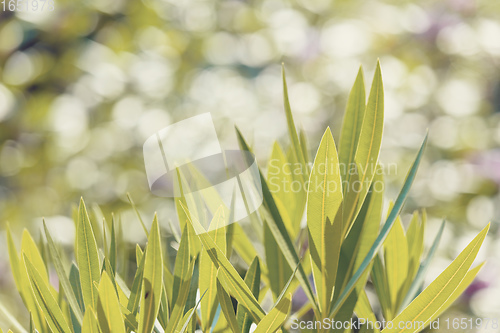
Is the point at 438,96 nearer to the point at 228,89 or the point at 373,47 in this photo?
the point at 373,47

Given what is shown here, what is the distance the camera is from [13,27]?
3.97 feet

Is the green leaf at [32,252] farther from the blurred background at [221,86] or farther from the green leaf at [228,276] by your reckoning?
the blurred background at [221,86]

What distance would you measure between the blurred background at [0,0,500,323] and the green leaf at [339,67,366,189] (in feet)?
2.64

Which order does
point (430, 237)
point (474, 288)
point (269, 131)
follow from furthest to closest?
point (269, 131), point (430, 237), point (474, 288)

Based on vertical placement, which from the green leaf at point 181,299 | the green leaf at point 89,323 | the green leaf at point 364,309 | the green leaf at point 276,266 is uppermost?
the green leaf at point 89,323

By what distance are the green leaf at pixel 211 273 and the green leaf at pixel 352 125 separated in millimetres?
67

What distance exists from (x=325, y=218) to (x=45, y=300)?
117 mm

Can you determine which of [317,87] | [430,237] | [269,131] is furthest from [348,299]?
[317,87]

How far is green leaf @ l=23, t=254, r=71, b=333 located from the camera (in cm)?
17

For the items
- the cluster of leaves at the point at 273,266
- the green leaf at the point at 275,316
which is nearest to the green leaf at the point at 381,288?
the cluster of leaves at the point at 273,266

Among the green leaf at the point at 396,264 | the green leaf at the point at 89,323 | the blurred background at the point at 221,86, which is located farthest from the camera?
the blurred background at the point at 221,86

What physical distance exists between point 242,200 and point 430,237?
33.3 inches

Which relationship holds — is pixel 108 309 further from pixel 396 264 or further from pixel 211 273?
pixel 396 264

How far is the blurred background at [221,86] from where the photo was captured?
1.09 m
